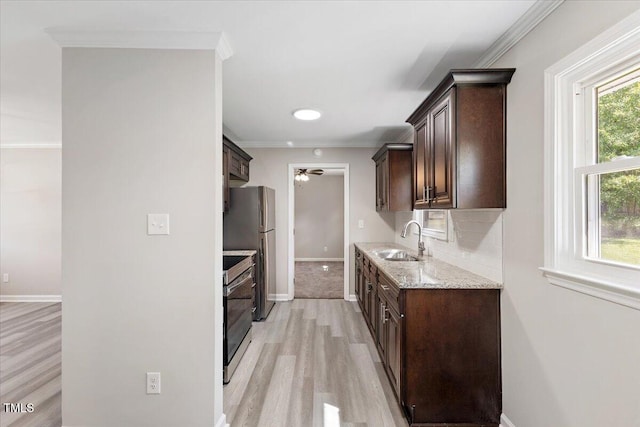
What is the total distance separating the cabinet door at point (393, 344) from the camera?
81.9 inches

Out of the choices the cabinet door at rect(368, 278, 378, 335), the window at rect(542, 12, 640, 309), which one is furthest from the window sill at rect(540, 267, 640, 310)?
the cabinet door at rect(368, 278, 378, 335)

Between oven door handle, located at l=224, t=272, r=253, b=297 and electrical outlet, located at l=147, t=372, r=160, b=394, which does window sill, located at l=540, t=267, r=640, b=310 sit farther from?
electrical outlet, located at l=147, t=372, r=160, b=394

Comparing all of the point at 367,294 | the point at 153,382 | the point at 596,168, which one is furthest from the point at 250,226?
the point at 596,168

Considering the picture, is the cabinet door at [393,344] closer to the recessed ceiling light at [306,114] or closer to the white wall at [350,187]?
the recessed ceiling light at [306,114]

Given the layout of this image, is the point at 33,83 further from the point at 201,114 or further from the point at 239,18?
the point at 239,18

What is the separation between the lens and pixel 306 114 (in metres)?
3.36

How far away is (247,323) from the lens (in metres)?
3.21

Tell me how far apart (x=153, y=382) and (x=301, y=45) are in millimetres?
2289

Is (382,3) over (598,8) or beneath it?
over

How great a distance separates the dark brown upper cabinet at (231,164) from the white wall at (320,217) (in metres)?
A: 4.49

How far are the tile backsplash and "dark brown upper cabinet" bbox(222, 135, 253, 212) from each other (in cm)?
235

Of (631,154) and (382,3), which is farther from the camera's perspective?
(382,3)

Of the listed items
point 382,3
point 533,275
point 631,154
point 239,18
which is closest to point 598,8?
point 631,154

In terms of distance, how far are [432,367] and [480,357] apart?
319 millimetres
